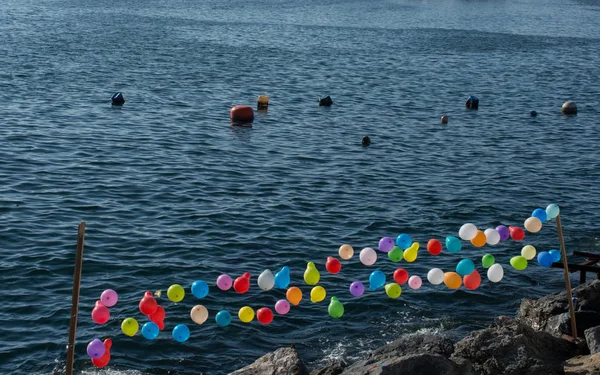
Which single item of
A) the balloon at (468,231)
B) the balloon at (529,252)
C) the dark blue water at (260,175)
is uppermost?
the balloon at (468,231)

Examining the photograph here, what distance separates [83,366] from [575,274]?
1503cm

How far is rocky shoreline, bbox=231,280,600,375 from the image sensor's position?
1480 centimetres

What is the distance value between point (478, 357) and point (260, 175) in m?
18.7

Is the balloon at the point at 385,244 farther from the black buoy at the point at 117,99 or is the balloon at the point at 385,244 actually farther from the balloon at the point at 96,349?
the black buoy at the point at 117,99

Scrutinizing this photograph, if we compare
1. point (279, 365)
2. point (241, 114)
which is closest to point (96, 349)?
point (279, 365)

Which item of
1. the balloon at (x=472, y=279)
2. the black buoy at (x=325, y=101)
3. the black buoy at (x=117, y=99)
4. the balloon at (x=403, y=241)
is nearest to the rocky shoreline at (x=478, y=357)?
the balloon at (x=472, y=279)

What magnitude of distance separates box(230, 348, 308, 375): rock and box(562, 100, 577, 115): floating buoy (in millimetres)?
36694

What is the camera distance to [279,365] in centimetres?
1650

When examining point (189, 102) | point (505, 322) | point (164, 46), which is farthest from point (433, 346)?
point (164, 46)

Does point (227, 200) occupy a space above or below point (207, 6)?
below

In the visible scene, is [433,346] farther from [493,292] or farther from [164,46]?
[164,46]

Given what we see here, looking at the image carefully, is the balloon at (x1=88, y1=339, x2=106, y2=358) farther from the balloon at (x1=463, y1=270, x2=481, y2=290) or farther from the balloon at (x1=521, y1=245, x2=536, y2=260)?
the balloon at (x1=521, y1=245, x2=536, y2=260)

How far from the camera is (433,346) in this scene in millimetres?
16328

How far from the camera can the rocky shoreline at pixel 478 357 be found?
1480 cm
